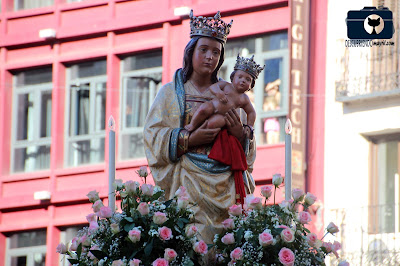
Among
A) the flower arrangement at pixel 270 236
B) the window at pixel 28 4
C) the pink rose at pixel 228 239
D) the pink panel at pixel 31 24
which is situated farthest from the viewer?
the window at pixel 28 4

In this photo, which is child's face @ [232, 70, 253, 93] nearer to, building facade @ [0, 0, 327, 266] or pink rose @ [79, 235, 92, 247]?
pink rose @ [79, 235, 92, 247]

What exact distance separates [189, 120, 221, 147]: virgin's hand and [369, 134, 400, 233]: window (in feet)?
37.0

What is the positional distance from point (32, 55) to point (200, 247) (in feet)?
53.1

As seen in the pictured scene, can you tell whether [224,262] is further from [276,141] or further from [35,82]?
[35,82]

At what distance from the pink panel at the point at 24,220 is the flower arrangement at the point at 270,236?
49.3ft

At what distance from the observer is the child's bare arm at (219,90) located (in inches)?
330

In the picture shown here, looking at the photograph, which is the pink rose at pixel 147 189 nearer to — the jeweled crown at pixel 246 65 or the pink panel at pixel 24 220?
the jeweled crown at pixel 246 65

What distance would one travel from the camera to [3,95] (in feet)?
77.0

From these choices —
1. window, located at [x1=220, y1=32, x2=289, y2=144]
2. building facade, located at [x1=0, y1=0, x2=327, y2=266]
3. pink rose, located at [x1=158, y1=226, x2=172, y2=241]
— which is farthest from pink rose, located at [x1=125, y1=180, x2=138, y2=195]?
building facade, located at [x1=0, y1=0, x2=327, y2=266]

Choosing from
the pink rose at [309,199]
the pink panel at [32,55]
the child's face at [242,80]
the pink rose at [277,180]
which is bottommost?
the pink rose at [309,199]

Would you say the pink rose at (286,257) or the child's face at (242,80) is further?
the child's face at (242,80)

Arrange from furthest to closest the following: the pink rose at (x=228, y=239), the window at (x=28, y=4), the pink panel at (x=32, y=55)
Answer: the window at (x=28, y=4) < the pink panel at (x=32, y=55) < the pink rose at (x=228, y=239)

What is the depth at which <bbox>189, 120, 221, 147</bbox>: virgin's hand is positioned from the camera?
8.30 meters

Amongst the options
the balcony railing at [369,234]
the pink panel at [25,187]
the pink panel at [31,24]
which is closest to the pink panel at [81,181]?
the pink panel at [25,187]
